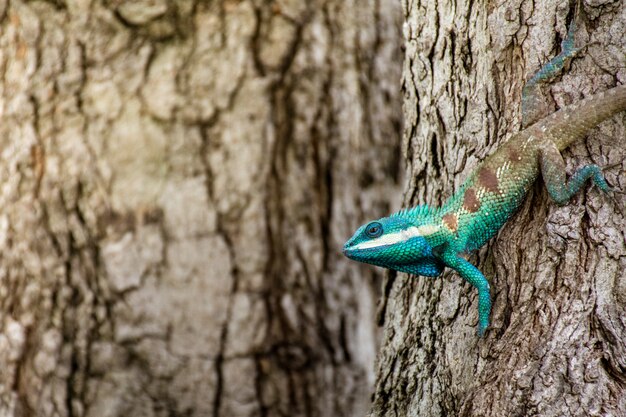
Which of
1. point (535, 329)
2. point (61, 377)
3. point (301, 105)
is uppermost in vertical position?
point (301, 105)

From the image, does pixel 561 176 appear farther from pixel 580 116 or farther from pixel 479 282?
pixel 479 282

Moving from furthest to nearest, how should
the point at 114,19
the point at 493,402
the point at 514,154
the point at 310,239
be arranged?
1. the point at 310,239
2. the point at 114,19
3. the point at 514,154
4. the point at 493,402

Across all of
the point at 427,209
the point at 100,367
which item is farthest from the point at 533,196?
the point at 100,367

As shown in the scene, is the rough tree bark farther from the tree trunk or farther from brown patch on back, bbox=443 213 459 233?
brown patch on back, bbox=443 213 459 233

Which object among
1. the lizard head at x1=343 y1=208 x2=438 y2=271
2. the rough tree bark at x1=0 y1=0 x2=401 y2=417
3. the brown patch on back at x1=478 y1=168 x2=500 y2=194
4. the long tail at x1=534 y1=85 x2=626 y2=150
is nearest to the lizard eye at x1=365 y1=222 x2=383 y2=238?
the lizard head at x1=343 y1=208 x2=438 y2=271

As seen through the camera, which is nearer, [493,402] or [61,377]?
[493,402]

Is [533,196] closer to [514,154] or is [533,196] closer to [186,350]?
[514,154]

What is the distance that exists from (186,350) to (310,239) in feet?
3.40

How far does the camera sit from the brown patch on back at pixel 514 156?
3150 millimetres

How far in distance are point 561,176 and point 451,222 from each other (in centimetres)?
44

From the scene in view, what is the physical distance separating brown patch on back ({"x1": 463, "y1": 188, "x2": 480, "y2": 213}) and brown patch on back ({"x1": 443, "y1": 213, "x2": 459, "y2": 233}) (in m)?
0.06

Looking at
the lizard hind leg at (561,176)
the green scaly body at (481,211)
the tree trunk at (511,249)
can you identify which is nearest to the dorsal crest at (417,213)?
the green scaly body at (481,211)

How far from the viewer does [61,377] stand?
505cm

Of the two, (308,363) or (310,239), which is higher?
(310,239)
